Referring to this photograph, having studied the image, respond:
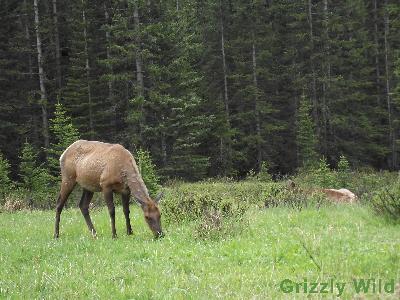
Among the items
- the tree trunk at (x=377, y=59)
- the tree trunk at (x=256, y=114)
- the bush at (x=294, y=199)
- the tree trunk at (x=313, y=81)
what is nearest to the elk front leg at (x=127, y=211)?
the bush at (x=294, y=199)

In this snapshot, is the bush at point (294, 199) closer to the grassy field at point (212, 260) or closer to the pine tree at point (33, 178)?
the grassy field at point (212, 260)

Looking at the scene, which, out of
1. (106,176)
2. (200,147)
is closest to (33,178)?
(106,176)

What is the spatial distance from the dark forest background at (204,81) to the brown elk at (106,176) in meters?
15.9

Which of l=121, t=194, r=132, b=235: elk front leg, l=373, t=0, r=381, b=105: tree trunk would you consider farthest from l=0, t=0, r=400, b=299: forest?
l=373, t=0, r=381, b=105: tree trunk

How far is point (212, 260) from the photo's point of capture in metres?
7.64

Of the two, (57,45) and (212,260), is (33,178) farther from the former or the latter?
(212,260)

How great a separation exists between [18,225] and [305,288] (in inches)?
399

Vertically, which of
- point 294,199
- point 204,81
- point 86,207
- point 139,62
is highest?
point 139,62

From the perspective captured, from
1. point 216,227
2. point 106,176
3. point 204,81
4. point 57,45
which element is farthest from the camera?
point 204,81

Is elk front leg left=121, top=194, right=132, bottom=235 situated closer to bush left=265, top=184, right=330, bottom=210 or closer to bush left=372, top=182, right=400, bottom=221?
bush left=265, top=184, right=330, bottom=210

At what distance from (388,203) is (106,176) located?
6164mm

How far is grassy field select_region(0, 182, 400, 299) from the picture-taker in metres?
6.20

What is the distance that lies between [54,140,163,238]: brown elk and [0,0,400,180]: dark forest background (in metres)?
15.9

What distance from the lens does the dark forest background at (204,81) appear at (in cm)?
3111
